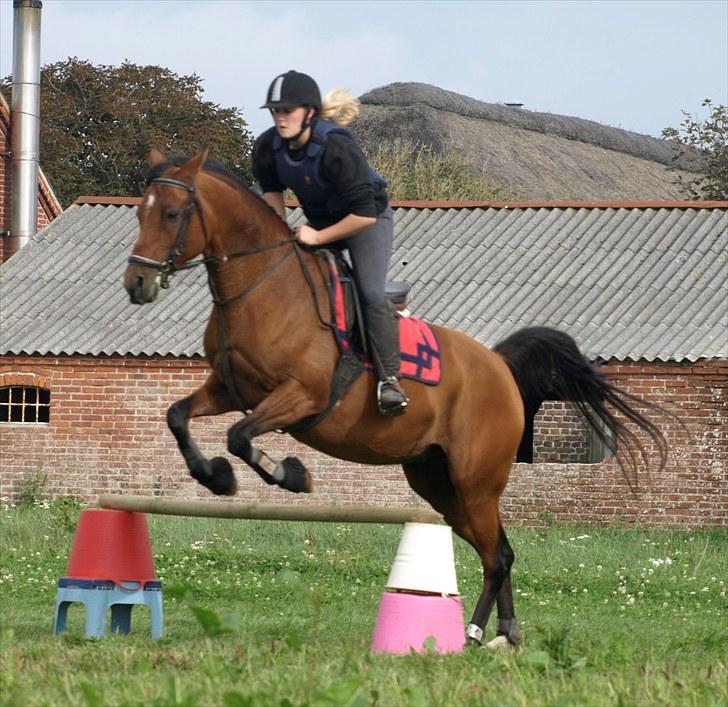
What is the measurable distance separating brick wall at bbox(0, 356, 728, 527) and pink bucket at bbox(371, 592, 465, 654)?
11.6 m

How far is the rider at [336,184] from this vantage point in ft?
25.7

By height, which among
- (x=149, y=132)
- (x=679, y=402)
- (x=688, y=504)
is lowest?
(x=688, y=504)

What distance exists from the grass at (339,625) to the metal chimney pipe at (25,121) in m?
8.10

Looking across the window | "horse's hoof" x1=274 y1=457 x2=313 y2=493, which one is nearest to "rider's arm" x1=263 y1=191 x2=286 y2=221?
"horse's hoof" x1=274 y1=457 x2=313 y2=493

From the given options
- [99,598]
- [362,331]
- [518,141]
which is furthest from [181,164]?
[518,141]

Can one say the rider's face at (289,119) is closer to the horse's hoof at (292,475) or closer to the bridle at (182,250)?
the bridle at (182,250)

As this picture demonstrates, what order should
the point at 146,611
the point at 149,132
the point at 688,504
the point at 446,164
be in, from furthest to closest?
the point at 446,164 < the point at 149,132 < the point at 688,504 < the point at 146,611

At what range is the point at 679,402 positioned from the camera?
19.9 metres

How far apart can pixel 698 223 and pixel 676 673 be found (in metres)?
16.9

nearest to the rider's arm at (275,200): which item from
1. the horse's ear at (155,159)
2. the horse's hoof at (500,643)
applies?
the horse's ear at (155,159)

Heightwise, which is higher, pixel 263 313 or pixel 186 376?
pixel 263 313

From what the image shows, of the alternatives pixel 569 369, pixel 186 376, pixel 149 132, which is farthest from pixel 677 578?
pixel 149 132

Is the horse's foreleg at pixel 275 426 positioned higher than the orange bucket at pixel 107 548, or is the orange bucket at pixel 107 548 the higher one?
the horse's foreleg at pixel 275 426

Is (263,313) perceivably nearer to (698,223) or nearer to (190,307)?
(190,307)
